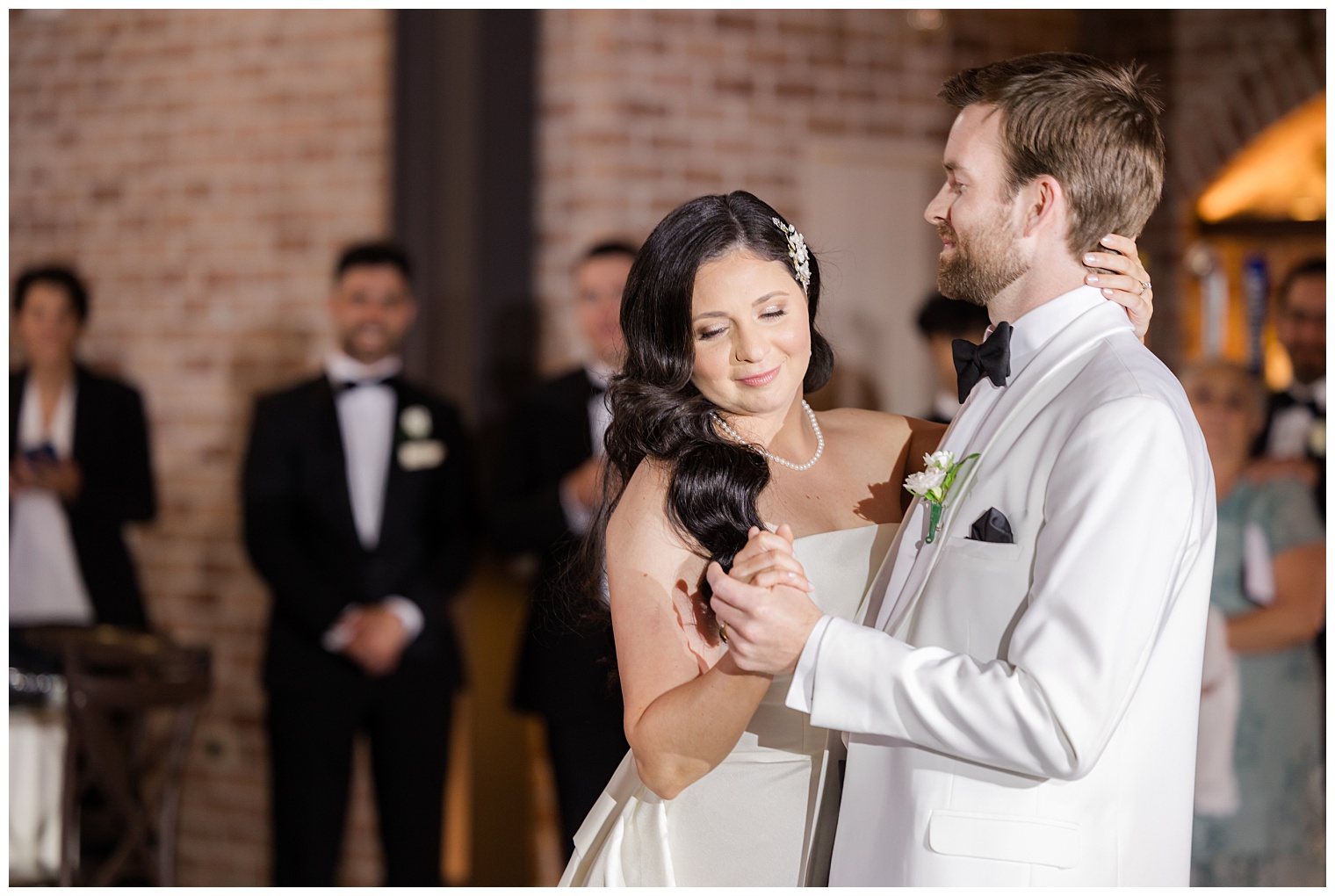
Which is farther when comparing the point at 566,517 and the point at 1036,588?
the point at 566,517

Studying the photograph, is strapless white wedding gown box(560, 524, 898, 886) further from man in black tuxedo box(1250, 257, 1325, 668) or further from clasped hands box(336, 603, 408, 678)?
man in black tuxedo box(1250, 257, 1325, 668)

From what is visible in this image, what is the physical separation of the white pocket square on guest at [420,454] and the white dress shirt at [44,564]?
1.28m

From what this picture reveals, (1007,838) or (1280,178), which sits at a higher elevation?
(1280,178)

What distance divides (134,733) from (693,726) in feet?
11.0

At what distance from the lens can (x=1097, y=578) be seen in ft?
5.20

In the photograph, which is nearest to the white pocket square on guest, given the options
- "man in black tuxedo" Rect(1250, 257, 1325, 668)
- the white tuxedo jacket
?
"man in black tuxedo" Rect(1250, 257, 1325, 668)

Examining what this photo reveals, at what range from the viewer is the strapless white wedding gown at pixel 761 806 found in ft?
7.11

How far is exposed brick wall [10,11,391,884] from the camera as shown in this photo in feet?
17.6

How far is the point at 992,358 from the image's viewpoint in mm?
1917

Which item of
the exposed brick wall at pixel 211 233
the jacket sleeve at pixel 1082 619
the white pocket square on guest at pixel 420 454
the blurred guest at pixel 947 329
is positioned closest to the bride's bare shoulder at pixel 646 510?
the jacket sleeve at pixel 1082 619

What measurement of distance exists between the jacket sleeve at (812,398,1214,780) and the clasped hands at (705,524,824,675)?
0.13 m

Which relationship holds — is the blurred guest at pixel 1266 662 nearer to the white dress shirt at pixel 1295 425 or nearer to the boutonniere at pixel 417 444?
the white dress shirt at pixel 1295 425

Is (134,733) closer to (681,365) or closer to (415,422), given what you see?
(415,422)

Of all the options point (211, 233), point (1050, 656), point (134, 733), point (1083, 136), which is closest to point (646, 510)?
point (1050, 656)
